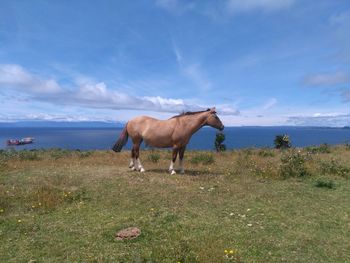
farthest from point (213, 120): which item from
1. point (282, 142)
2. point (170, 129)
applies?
point (282, 142)

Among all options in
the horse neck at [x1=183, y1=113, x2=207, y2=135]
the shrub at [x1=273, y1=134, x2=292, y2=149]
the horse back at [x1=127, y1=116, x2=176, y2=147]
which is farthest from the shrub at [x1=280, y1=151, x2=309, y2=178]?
the shrub at [x1=273, y1=134, x2=292, y2=149]

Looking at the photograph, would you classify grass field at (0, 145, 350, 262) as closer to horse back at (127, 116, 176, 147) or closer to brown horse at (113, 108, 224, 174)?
brown horse at (113, 108, 224, 174)

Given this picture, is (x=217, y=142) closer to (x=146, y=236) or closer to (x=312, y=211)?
(x=312, y=211)

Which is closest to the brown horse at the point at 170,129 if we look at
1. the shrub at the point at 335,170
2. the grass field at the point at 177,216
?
the grass field at the point at 177,216

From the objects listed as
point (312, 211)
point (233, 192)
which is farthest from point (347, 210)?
point (233, 192)

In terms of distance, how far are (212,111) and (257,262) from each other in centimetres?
897

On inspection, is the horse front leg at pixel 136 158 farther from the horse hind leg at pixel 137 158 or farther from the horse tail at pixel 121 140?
the horse tail at pixel 121 140

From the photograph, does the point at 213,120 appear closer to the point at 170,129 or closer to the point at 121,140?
the point at 170,129

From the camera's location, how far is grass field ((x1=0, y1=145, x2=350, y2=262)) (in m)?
6.96

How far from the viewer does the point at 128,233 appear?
773 cm

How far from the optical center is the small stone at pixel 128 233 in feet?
25.1

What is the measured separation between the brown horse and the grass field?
1.20 m

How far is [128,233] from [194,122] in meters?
7.69

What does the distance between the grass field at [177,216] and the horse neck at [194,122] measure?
1943 mm
